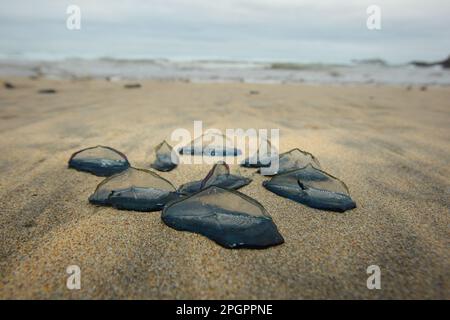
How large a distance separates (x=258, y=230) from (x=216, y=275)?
24 cm

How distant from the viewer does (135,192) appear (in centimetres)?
147

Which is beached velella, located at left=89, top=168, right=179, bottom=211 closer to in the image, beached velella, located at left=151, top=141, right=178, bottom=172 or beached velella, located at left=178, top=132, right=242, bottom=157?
beached velella, located at left=151, top=141, right=178, bottom=172

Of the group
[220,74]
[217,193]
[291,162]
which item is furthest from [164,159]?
[220,74]

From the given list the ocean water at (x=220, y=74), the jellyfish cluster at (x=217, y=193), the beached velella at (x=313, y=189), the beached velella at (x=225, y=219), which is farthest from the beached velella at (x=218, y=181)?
the ocean water at (x=220, y=74)

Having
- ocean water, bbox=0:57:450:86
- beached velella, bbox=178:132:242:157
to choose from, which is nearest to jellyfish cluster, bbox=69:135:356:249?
beached velella, bbox=178:132:242:157

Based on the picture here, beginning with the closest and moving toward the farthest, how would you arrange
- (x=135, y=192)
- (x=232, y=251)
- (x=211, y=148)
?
(x=232, y=251) < (x=135, y=192) < (x=211, y=148)

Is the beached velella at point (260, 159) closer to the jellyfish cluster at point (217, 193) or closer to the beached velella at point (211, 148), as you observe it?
the jellyfish cluster at point (217, 193)

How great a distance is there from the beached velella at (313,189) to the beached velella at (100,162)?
735 millimetres

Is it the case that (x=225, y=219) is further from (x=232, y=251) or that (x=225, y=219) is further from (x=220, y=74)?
(x=220, y=74)

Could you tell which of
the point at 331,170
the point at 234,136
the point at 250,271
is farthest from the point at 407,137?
the point at 250,271

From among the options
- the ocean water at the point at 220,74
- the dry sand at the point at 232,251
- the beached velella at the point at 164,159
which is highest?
the ocean water at the point at 220,74

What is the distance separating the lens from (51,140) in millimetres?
2449

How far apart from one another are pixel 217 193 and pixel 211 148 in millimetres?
958

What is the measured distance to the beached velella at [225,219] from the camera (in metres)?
1.19
